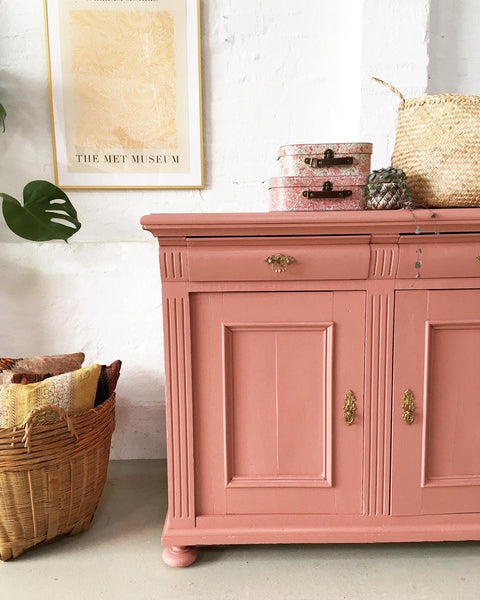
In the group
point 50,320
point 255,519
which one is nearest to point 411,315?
point 255,519

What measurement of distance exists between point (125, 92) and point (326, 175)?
1000 millimetres

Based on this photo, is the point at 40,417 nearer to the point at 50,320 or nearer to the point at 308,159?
the point at 50,320

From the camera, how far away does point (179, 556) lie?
5.00ft

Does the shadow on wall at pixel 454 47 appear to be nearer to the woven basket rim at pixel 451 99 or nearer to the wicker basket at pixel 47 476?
the woven basket rim at pixel 451 99

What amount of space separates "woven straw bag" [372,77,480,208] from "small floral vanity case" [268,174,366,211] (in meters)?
0.21

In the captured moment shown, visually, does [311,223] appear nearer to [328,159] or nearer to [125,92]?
[328,159]

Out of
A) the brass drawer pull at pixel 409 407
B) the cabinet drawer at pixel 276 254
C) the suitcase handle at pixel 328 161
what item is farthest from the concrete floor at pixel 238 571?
the suitcase handle at pixel 328 161

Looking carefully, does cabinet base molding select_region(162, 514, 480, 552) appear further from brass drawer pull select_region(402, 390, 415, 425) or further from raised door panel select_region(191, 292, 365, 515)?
brass drawer pull select_region(402, 390, 415, 425)

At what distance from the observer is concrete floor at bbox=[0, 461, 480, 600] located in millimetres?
1416

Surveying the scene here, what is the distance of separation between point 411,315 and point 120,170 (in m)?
1.31

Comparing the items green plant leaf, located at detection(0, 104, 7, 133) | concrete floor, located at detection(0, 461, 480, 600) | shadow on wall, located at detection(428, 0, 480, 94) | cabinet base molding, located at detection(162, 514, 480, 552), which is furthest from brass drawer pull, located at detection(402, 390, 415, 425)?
green plant leaf, located at detection(0, 104, 7, 133)

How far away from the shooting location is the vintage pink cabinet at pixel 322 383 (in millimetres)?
1430

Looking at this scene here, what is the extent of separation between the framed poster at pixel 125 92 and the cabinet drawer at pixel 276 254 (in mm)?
778

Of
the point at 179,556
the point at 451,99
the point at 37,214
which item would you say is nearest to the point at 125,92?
the point at 37,214
